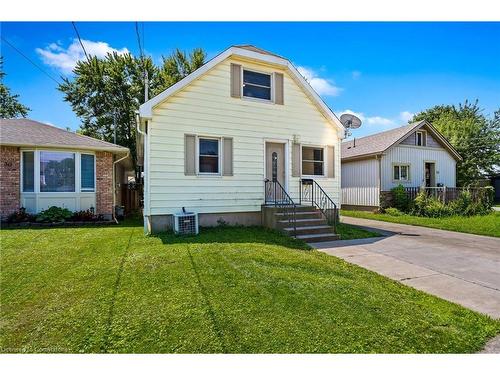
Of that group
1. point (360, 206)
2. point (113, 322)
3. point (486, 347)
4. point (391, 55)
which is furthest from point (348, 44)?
point (360, 206)

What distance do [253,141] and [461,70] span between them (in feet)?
24.8

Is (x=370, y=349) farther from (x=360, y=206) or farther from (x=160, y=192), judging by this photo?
(x=360, y=206)

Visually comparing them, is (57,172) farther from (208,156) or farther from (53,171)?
(208,156)

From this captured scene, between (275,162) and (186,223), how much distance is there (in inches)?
152

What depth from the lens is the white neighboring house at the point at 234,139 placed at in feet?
27.7

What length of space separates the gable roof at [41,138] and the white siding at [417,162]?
1435cm

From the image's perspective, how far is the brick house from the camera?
10.6 m

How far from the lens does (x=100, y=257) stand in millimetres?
5602

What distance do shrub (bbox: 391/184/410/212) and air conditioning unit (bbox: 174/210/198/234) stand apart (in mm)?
12657

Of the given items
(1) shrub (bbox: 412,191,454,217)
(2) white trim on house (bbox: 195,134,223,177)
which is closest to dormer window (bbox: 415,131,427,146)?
(1) shrub (bbox: 412,191,454,217)

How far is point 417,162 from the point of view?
18.0m

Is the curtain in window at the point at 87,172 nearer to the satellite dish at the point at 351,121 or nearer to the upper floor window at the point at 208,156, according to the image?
the upper floor window at the point at 208,156

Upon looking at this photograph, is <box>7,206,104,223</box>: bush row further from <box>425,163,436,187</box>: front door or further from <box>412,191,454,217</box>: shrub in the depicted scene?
<box>425,163,436,187</box>: front door

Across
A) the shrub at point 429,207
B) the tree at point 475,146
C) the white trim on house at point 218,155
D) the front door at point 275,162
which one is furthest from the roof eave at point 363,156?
the tree at point 475,146
